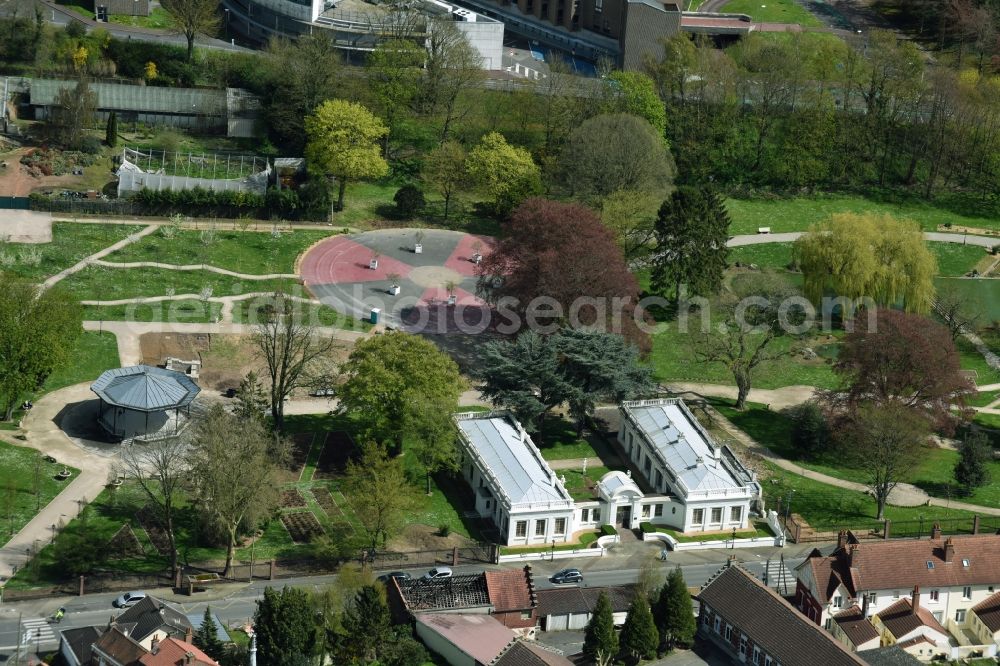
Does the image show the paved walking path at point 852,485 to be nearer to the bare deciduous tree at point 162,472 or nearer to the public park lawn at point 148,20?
the bare deciduous tree at point 162,472

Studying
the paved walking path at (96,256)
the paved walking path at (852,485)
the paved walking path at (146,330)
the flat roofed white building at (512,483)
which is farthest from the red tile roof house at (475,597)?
the paved walking path at (96,256)

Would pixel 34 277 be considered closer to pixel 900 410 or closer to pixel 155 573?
pixel 155 573

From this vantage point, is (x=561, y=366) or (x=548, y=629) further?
(x=561, y=366)

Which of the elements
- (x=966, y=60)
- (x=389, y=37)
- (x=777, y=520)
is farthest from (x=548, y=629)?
(x=966, y=60)

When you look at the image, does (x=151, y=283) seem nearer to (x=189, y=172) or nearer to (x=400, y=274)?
(x=189, y=172)

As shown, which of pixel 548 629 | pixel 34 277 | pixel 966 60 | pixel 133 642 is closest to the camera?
pixel 133 642
